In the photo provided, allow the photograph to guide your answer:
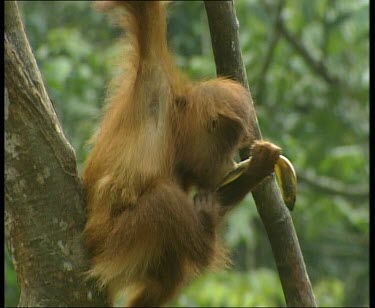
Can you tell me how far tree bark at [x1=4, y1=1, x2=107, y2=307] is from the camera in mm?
2762

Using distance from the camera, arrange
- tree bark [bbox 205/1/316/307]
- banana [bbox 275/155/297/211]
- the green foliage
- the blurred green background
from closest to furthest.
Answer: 1. tree bark [bbox 205/1/316/307]
2. banana [bbox 275/155/297/211]
3. the green foliage
4. the blurred green background

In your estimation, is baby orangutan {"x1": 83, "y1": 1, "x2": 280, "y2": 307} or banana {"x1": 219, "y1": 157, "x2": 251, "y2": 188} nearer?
baby orangutan {"x1": 83, "y1": 1, "x2": 280, "y2": 307}

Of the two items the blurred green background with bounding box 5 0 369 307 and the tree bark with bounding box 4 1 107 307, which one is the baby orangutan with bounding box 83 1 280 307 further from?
the blurred green background with bounding box 5 0 369 307

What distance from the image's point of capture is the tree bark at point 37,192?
2.76 m

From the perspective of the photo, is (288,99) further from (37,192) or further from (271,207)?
(37,192)

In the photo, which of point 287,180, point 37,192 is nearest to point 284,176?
point 287,180

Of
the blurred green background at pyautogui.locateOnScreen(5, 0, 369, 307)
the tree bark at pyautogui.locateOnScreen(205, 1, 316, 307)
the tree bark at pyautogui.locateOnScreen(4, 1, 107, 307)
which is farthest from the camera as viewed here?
the blurred green background at pyautogui.locateOnScreen(5, 0, 369, 307)

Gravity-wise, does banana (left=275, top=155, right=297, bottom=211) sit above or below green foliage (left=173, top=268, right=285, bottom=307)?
above

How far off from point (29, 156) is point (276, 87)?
4352mm

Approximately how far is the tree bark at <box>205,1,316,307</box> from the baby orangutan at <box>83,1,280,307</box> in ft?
0.21

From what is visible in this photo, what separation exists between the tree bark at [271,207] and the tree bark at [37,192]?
23.5 inches

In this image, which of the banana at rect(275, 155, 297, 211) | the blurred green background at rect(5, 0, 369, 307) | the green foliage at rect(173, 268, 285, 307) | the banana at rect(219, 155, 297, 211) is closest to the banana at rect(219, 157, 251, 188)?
the banana at rect(219, 155, 297, 211)

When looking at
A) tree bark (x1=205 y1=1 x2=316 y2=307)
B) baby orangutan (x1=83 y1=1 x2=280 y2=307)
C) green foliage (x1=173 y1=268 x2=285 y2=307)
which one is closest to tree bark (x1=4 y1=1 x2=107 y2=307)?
baby orangutan (x1=83 y1=1 x2=280 y2=307)
